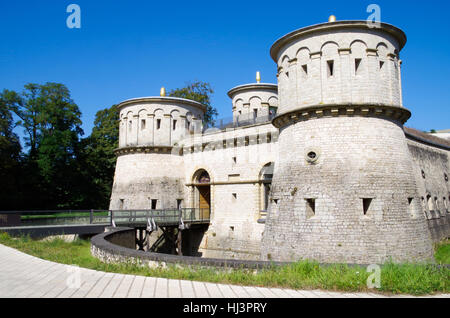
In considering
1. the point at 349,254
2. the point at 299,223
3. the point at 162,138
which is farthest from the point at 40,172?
the point at 349,254

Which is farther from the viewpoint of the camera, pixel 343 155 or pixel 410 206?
pixel 410 206

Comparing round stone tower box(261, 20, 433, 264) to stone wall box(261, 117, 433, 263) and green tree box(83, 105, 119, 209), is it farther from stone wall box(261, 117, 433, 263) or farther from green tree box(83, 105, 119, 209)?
green tree box(83, 105, 119, 209)

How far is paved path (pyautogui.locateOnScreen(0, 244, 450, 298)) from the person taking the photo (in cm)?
570

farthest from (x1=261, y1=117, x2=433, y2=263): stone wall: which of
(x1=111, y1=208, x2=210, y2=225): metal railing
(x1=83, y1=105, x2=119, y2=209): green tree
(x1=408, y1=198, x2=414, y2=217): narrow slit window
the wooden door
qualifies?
(x1=83, y1=105, x2=119, y2=209): green tree

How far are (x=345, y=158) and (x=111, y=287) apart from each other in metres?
9.69

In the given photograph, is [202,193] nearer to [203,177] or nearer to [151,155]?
[203,177]

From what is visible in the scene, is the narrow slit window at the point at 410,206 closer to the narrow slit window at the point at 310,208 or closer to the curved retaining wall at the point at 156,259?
the narrow slit window at the point at 310,208

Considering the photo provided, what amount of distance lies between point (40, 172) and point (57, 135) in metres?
3.70

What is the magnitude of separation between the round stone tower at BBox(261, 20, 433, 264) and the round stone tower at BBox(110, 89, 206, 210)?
12.0 m

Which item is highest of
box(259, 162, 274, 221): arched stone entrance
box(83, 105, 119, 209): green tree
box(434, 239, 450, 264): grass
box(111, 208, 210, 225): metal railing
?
box(83, 105, 119, 209): green tree

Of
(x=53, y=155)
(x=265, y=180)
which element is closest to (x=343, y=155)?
(x=265, y=180)

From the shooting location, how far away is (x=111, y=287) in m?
6.17

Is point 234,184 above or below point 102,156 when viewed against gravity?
below
